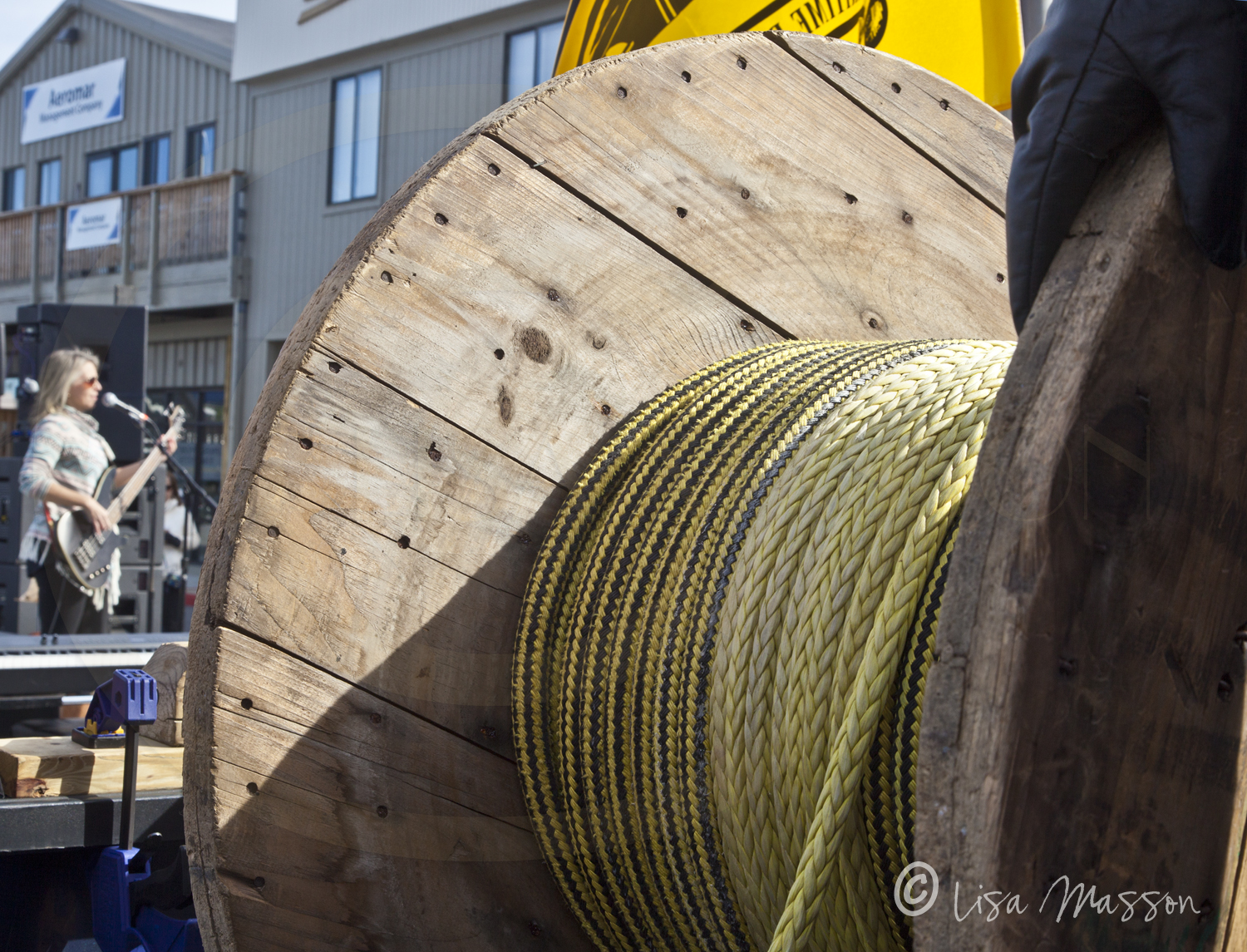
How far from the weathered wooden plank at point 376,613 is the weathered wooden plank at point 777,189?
25.5 inches

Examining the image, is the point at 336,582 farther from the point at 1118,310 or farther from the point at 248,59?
the point at 248,59

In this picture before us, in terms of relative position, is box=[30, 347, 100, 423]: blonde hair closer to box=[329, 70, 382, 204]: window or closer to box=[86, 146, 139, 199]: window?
box=[329, 70, 382, 204]: window

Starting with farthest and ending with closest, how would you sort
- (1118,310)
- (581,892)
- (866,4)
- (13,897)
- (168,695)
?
(866,4)
(168,695)
(13,897)
(581,892)
(1118,310)

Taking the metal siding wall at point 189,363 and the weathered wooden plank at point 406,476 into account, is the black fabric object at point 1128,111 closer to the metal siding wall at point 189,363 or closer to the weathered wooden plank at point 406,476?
the weathered wooden plank at point 406,476

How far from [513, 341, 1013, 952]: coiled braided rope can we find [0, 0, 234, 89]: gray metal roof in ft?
57.9

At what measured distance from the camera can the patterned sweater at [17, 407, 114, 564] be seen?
22.3 feet

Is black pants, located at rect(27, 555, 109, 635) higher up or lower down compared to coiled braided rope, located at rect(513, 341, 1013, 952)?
higher up

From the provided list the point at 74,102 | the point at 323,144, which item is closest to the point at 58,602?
the point at 323,144

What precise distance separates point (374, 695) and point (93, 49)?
864 inches

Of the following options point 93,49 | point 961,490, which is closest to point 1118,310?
point 961,490

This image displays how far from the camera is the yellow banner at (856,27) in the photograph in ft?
10.1

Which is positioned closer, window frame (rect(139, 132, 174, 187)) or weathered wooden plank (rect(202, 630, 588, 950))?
weathered wooden plank (rect(202, 630, 588, 950))

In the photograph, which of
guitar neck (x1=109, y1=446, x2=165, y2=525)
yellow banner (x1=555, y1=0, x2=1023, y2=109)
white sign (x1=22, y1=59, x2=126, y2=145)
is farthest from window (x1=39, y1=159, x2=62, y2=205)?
yellow banner (x1=555, y1=0, x2=1023, y2=109)

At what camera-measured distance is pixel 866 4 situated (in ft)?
10.3
